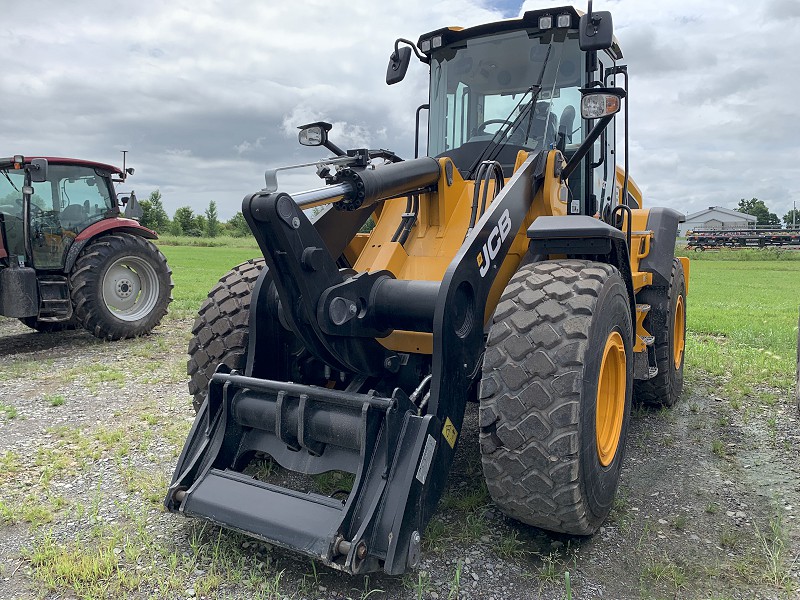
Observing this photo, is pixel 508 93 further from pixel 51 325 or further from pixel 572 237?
pixel 51 325

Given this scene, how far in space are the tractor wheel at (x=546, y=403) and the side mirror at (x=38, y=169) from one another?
7140mm

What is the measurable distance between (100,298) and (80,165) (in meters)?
1.97

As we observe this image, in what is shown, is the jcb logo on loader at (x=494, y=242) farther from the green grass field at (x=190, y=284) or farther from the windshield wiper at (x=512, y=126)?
the green grass field at (x=190, y=284)

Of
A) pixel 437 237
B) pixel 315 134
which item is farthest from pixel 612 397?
pixel 315 134

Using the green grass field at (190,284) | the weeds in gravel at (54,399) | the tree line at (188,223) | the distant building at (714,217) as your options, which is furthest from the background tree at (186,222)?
the weeds in gravel at (54,399)

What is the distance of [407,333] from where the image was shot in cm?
362

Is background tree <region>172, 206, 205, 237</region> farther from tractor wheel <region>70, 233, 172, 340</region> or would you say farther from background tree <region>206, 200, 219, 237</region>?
tractor wheel <region>70, 233, 172, 340</region>

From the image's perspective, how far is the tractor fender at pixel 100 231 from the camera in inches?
332

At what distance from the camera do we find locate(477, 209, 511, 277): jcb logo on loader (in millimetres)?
3191

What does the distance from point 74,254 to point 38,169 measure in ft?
3.64

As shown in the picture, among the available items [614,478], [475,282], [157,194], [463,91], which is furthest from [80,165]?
[157,194]

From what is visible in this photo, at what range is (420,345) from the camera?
11.8ft

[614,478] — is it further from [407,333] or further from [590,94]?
[590,94]

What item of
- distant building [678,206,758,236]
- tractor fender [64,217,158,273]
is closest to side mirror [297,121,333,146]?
tractor fender [64,217,158,273]
